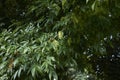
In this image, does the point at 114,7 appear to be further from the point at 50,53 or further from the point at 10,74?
the point at 10,74

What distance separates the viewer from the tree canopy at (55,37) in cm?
179

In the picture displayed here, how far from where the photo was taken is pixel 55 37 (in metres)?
1.89

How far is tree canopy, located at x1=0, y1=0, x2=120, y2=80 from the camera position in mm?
1793

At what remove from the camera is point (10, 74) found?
1.88 meters

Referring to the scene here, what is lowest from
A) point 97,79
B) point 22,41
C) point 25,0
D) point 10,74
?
point 97,79

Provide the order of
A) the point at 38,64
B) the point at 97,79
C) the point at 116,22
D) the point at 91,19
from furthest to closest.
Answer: the point at 97,79 → the point at 116,22 → the point at 91,19 → the point at 38,64

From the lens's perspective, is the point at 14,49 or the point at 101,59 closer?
the point at 14,49

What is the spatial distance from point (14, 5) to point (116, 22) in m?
0.89

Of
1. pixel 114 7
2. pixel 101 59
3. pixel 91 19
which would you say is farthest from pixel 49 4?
pixel 101 59

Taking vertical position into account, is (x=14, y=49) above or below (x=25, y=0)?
below

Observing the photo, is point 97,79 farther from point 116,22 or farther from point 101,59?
point 116,22

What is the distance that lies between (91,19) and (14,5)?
2.55 ft

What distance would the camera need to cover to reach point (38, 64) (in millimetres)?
1776

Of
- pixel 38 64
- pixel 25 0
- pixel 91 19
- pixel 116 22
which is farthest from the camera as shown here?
pixel 25 0
